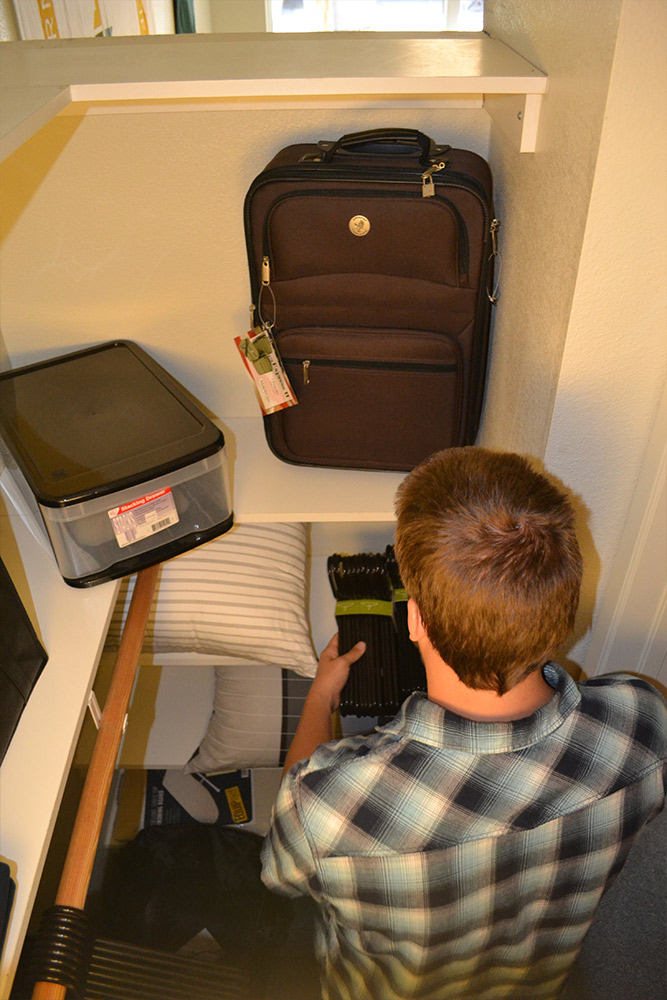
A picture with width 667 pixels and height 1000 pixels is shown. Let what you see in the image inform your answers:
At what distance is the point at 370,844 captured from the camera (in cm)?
73

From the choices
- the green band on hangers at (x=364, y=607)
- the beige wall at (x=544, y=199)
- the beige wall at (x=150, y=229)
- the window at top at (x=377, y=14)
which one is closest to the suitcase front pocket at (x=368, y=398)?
the beige wall at (x=544, y=199)

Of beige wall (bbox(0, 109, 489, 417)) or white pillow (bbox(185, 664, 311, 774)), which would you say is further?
white pillow (bbox(185, 664, 311, 774))

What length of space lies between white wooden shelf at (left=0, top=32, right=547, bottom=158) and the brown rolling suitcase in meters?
0.11

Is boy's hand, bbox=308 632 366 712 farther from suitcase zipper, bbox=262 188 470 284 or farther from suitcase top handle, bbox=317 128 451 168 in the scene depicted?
suitcase top handle, bbox=317 128 451 168

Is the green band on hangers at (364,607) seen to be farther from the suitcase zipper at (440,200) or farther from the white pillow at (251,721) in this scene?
the suitcase zipper at (440,200)

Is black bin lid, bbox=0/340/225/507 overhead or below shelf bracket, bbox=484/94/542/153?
below

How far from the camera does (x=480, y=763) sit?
718 millimetres

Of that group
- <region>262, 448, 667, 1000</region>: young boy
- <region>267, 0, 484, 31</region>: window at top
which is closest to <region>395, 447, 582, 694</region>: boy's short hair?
<region>262, 448, 667, 1000</region>: young boy

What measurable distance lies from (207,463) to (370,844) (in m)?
0.58

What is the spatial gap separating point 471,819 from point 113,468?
652 millimetres

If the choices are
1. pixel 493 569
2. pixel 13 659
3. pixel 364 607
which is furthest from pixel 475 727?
pixel 364 607

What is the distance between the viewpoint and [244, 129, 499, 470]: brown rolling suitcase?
1048mm

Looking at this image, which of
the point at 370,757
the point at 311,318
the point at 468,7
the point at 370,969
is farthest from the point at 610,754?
the point at 468,7

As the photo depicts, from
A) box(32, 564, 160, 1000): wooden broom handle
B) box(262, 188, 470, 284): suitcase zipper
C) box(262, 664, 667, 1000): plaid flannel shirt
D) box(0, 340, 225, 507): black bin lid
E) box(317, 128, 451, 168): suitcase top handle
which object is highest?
box(317, 128, 451, 168): suitcase top handle
